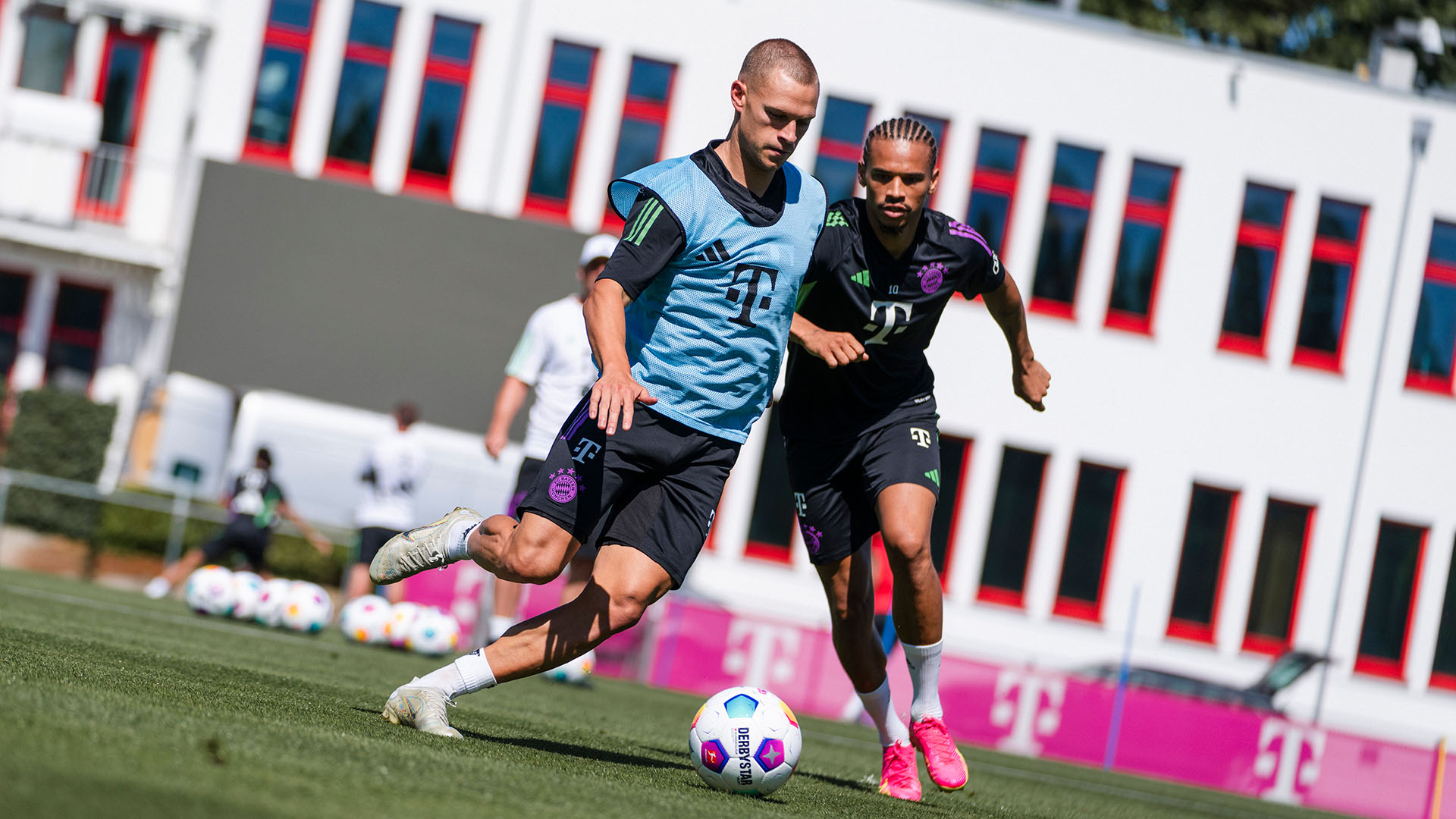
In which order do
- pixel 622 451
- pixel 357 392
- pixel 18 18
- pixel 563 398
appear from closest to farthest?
pixel 622 451, pixel 563 398, pixel 357 392, pixel 18 18

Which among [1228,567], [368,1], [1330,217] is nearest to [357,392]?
[368,1]

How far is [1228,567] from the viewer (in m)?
22.2

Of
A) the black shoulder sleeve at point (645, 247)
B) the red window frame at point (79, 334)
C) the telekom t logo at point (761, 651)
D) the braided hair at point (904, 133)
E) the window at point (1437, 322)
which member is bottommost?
the telekom t logo at point (761, 651)

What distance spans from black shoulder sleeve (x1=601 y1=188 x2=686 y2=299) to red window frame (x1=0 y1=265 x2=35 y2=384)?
20649 millimetres

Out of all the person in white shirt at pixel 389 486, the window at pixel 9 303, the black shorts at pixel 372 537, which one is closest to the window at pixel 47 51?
the window at pixel 9 303

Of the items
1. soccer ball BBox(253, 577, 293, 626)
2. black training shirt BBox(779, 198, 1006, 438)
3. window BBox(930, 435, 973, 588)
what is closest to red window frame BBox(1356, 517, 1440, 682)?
window BBox(930, 435, 973, 588)

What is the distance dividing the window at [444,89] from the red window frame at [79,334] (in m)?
5.28

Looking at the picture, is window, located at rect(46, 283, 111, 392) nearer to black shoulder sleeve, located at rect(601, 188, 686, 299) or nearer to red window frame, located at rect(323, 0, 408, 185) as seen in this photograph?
red window frame, located at rect(323, 0, 408, 185)

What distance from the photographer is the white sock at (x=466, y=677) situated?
190 inches

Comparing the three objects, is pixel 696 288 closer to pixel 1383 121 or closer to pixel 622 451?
pixel 622 451

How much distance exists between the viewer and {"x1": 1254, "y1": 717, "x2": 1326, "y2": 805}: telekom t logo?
1248 centimetres

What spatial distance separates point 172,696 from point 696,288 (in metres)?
2.05

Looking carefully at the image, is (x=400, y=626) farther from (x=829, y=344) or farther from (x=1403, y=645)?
(x=1403, y=645)

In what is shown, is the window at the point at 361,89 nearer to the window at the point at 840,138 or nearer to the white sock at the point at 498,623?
the window at the point at 840,138
